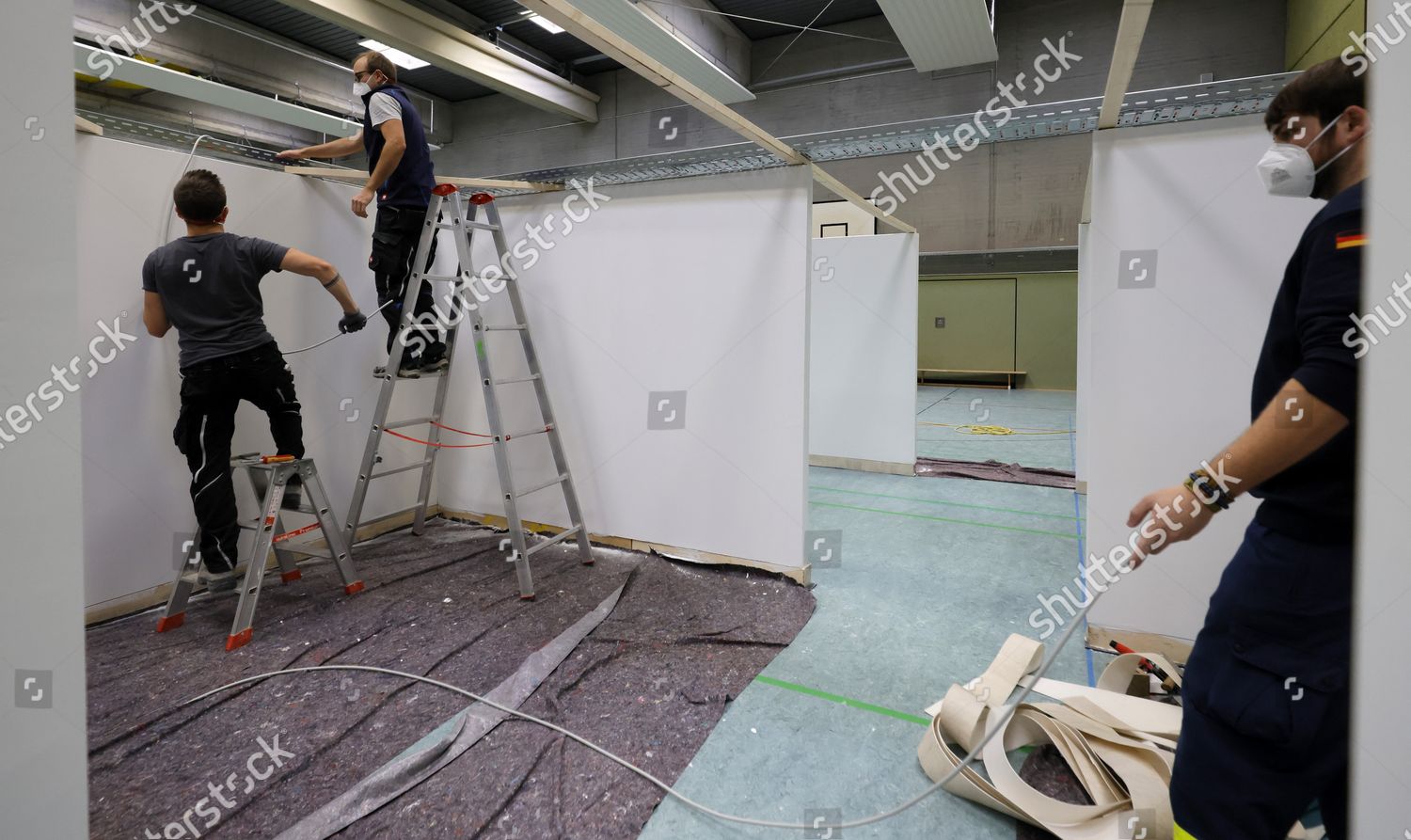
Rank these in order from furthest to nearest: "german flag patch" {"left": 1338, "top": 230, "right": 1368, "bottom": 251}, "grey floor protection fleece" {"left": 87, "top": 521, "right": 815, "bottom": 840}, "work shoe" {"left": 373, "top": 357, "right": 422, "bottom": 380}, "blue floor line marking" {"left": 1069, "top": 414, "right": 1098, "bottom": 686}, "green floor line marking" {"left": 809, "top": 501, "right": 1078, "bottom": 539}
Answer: "green floor line marking" {"left": 809, "top": 501, "right": 1078, "bottom": 539}, "work shoe" {"left": 373, "top": 357, "right": 422, "bottom": 380}, "blue floor line marking" {"left": 1069, "top": 414, "right": 1098, "bottom": 686}, "grey floor protection fleece" {"left": 87, "top": 521, "right": 815, "bottom": 840}, "german flag patch" {"left": 1338, "top": 230, "right": 1368, "bottom": 251}

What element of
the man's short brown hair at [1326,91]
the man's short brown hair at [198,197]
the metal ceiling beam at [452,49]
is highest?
the metal ceiling beam at [452,49]

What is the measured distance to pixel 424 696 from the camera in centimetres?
212

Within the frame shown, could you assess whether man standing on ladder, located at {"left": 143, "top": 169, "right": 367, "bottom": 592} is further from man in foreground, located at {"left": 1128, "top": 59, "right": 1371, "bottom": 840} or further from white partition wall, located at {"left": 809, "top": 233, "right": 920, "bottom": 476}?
white partition wall, located at {"left": 809, "top": 233, "right": 920, "bottom": 476}

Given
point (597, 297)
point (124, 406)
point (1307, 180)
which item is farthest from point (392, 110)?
point (1307, 180)

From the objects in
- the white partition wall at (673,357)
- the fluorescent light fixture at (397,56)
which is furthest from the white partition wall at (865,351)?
the fluorescent light fixture at (397,56)

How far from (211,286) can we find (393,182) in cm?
91

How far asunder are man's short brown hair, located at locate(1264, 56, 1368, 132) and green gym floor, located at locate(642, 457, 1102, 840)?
1508mm

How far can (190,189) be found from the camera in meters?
2.49

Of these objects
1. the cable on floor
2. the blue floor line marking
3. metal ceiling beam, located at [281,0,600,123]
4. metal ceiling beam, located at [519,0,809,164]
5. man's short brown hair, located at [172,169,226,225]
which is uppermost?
metal ceiling beam, located at [281,0,600,123]

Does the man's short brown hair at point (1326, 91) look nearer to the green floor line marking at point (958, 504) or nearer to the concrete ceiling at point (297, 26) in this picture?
the green floor line marking at point (958, 504)

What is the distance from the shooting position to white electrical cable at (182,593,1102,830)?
1.23 meters

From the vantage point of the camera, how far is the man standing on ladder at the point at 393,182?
290cm

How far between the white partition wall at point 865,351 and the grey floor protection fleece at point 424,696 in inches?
95.5

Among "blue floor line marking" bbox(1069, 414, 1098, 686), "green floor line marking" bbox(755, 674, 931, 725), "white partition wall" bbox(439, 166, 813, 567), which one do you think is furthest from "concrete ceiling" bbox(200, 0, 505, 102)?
"blue floor line marking" bbox(1069, 414, 1098, 686)
